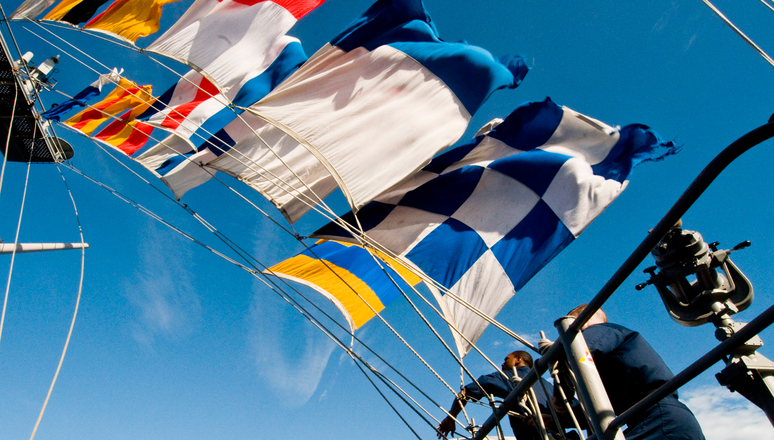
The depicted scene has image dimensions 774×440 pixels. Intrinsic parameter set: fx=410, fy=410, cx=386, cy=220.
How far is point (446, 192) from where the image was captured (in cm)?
552

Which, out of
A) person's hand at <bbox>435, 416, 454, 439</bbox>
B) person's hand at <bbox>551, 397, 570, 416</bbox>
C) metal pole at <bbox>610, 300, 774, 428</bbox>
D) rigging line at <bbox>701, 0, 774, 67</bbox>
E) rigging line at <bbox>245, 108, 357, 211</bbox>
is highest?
rigging line at <bbox>701, 0, 774, 67</bbox>

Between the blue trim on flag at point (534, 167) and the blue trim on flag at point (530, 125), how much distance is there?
0.97ft

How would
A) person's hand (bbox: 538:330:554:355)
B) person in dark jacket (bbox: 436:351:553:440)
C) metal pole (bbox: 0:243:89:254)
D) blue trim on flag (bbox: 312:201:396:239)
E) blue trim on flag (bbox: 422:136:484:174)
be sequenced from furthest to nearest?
blue trim on flag (bbox: 422:136:484:174)
blue trim on flag (bbox: 312:201:396:239)
metal pole (bbox: 0:243:89:254)
person in dark jacket (bbox: 436:351:553:440)
person's hand (bbox: 538:330:554:355)

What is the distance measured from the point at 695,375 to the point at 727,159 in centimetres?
71

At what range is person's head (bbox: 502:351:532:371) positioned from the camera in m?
4.08

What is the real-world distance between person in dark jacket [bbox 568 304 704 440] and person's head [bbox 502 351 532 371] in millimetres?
1656

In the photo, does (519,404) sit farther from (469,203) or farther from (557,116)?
(557,116)

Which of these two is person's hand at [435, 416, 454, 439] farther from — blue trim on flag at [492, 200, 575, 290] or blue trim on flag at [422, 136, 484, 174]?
blue trim on flag at [422, 136, 484, 174]

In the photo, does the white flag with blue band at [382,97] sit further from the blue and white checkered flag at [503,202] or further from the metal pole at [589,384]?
the metal pole at [589,384]

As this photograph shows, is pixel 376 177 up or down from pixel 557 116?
down

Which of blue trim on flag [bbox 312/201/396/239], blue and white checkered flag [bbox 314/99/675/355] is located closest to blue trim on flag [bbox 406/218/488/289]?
blue and white checkered flag [bbox 314/99/675/355]

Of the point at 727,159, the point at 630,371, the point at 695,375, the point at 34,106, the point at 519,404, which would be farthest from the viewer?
the point at 34,106

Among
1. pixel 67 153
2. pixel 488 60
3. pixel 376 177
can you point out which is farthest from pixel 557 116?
pixel 67 153

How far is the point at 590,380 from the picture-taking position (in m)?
1.99
